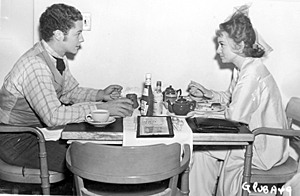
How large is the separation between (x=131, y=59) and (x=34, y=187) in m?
0.81

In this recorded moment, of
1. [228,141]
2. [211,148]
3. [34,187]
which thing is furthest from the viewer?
[34,187]

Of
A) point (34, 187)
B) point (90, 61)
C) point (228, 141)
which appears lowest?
point (34, 187)

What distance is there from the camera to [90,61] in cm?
224

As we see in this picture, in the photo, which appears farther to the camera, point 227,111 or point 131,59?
point 131,59

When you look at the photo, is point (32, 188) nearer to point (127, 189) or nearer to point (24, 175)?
point (24, 175)

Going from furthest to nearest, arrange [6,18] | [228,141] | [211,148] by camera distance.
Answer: [6,18] < [211,148] < [228,141]

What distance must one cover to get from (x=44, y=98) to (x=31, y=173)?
274mm

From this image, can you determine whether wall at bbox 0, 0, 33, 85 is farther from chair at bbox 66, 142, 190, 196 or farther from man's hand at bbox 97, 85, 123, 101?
chair at bbox 66, 142, 190, 196

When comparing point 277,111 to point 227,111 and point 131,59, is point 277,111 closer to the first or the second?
point 227,111

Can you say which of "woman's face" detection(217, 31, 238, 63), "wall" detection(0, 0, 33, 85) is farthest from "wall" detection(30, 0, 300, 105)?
"woman's face" detection(217, 31, 238, 63)

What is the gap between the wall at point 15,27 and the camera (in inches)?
84.7

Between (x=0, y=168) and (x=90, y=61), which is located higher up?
(x=90, y=61)

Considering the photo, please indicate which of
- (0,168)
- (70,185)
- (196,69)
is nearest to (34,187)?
(70,185)

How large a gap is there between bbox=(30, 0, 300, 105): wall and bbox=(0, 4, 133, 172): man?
1.43 ft
